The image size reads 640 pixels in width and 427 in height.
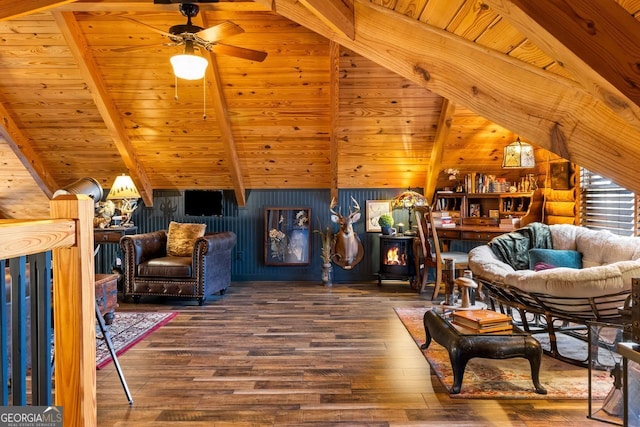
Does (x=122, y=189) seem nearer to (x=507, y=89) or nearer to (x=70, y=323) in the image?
(x=70, y=323)

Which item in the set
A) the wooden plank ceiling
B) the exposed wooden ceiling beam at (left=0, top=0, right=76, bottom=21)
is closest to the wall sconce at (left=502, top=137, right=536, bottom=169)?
the wooden plank ceiling

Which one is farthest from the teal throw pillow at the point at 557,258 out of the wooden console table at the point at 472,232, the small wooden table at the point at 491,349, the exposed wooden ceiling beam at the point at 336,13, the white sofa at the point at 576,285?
the exposed wooden ceiling beam at the point at 336,13

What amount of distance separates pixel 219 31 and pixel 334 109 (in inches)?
84.0

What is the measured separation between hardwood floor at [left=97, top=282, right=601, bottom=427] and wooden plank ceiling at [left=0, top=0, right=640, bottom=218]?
1.69 m

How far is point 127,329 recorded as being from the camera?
4.08 meters

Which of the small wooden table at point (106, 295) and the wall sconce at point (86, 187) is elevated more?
the wall sconce at point (86, 187)

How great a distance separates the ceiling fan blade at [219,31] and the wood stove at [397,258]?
3683 mm

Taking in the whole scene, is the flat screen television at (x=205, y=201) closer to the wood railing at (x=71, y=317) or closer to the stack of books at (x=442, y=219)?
the stack of books at (x=442, y=219)

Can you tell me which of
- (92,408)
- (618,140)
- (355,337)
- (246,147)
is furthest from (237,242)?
(618,140)

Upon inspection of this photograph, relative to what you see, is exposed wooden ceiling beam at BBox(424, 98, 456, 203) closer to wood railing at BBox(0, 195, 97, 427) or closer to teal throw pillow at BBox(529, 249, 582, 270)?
teal throw pillow at BBox(529, 249, 582, 270)

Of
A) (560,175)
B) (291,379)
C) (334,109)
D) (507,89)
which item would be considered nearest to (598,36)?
(507,89)

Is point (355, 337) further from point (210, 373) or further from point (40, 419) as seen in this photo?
point (40, 419)

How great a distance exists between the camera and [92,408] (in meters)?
1.64

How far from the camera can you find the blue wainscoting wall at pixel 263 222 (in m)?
6.67
